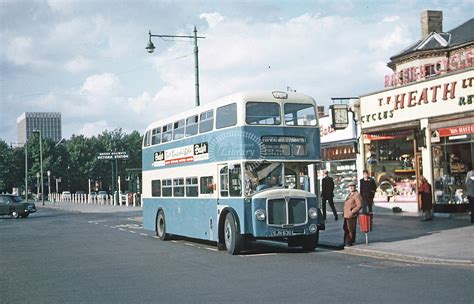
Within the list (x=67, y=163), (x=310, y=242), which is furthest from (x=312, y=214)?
(x=67, y=163)

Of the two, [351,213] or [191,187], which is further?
[191,187]

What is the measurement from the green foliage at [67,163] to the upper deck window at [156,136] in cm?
8884

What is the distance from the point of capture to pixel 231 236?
16.8 m

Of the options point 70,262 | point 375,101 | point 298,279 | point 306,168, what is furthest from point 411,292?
point 375,101

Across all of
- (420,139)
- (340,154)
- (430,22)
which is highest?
(430,22)

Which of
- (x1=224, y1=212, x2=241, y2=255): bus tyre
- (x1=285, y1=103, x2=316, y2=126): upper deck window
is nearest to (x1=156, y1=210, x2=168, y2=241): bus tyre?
(x1=224, y1=212, x2=241, y2=255): bus tyre

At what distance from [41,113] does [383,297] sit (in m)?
163

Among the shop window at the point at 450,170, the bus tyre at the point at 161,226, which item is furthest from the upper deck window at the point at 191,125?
the shop window at the point at 450,170

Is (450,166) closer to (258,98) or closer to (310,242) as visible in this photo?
(310,242)

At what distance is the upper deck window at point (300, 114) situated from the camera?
17.4 m

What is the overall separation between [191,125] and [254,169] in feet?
12.9

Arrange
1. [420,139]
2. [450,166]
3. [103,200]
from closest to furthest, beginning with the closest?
[450,166]
[420,139]
[103,200]

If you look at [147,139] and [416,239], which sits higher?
[147,139]

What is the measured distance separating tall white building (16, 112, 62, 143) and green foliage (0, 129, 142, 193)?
76.0ft
